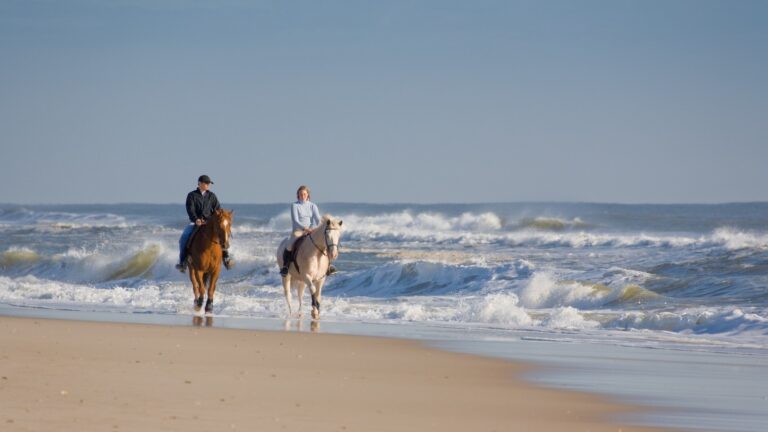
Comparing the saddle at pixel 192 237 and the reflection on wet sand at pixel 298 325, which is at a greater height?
the saddle at pixel 192 237

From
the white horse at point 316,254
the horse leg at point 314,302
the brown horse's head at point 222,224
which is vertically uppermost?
the brown horse's head at point 222,224

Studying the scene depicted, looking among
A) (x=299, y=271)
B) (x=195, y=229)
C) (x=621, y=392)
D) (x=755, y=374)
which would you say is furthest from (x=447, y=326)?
(x=621, y=392)

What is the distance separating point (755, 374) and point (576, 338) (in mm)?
4230

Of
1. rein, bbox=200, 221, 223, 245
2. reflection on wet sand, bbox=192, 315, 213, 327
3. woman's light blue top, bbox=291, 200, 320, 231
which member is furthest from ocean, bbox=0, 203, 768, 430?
woman's light blue top, bbox=291, 200, 320, 231

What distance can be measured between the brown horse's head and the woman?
1.04m

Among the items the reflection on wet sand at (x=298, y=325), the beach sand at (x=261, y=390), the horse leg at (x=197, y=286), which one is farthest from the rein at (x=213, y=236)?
the beach sand at (x=261, y=390)

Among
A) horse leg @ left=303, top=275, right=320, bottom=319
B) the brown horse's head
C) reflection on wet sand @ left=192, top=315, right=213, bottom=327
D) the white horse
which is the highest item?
the brown horse's head

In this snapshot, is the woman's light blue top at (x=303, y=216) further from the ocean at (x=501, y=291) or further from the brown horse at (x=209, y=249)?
the ocean at (x=501, y=291)

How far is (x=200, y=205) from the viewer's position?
17.6 m

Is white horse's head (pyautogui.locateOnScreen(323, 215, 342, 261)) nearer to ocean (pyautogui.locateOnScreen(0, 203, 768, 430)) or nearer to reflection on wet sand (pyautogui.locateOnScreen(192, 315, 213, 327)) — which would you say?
ocean (pyautogui.locateOnScreen(0, 203, 768, 430))

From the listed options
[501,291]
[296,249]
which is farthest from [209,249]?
[501,291]

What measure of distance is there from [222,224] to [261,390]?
850 cm

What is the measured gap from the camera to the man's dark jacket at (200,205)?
1750cm

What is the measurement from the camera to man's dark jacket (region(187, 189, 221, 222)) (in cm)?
A: 1750
